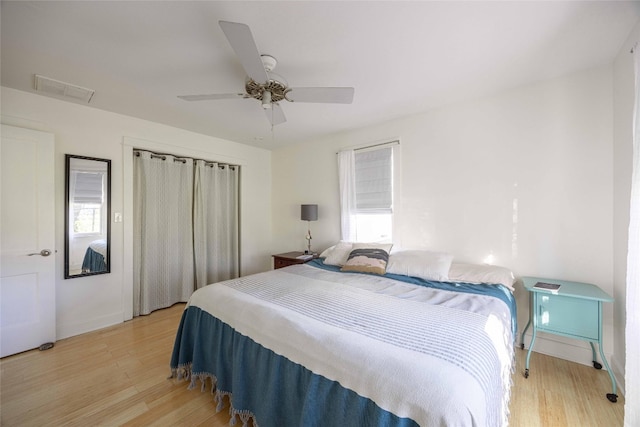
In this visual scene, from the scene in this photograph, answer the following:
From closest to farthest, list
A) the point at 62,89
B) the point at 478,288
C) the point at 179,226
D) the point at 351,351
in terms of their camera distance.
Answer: the point at 351,351 < the point at 478,288 < the point at 62,89 < the point at 179,226

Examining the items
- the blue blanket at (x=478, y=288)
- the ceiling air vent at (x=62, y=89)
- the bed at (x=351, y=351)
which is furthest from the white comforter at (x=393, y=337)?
the ceiling air vent at (x=62, y=89)

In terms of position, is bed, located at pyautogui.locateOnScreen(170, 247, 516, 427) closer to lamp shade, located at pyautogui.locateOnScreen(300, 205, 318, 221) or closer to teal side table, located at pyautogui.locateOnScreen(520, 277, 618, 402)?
teal side table, located at pyautogui.locateOnScreen(520, 277, 618, 402)

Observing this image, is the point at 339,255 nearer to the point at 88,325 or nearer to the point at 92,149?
the point at 88,325

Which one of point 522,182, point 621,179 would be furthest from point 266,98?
point 621,179

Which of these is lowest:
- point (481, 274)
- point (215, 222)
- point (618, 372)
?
point (618, 372)

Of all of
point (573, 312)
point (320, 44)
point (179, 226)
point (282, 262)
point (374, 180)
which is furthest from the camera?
point (282, 262)

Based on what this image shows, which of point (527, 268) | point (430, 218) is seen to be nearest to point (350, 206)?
point (430, 218)

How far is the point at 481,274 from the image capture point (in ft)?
7.21

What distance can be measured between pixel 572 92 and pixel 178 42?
10.5 feet

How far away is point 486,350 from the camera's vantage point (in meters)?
1.16

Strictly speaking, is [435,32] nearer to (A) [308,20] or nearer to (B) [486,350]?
(A) [308,20]

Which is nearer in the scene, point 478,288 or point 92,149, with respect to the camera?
point 478,288

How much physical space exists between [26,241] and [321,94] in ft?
9.99

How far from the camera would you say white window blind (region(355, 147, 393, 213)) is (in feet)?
10.5
